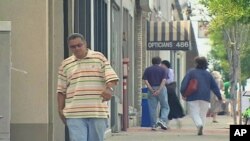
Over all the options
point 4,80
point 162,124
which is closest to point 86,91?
point 4,80

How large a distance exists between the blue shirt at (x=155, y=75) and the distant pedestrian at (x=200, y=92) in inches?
61.5

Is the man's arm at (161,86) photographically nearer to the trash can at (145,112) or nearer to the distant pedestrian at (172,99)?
the distant pedestrian at (172,99)

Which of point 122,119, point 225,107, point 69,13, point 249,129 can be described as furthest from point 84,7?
point 225,107

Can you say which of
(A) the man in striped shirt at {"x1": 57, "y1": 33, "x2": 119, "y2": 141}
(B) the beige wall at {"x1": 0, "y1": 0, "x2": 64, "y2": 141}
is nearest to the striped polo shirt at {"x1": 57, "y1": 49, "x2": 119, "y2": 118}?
(A) the man in striped shirt at {"x1": 57, "y1": 33, "x2": 119, "y2": 141}

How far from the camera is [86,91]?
9008mm

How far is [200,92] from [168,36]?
10.3 m

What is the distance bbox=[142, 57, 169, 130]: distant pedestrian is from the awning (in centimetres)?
612

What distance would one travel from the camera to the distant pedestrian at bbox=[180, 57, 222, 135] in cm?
1727

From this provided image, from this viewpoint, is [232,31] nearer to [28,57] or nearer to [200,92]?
[200,92]

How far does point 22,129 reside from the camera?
11219 mm

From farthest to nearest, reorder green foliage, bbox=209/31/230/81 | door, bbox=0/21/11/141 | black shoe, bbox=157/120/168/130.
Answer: green foliage, bbox=209/31/230/81 → black shoe, bbox=157/120/168/130 → door, bbox=0/21/11/141

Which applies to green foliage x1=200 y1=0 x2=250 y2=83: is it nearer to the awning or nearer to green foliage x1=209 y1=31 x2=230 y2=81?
green foliage x1=209 y1=31 x2=230 y2=81

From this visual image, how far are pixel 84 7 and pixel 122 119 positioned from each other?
4863 mm

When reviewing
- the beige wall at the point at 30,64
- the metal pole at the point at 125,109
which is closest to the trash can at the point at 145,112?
the metal pole at the point at 125,109
